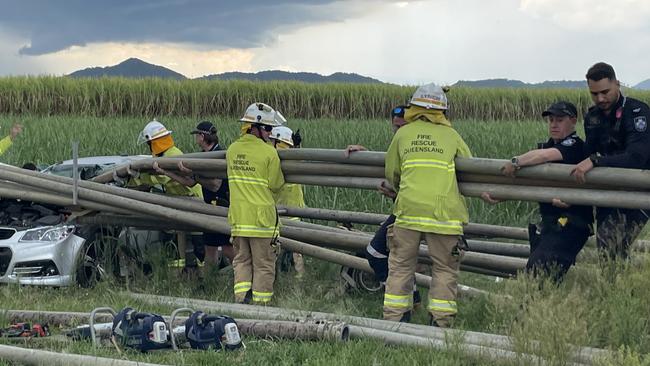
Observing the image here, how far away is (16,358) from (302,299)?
2897mm

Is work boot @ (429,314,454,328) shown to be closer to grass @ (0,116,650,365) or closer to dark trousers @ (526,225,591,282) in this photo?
grass @ (0,116,650,365)

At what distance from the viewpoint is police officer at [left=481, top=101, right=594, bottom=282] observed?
6.02 meters

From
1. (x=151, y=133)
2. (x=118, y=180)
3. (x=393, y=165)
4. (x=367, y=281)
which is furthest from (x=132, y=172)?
(x=393, y=165)

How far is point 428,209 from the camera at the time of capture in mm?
6164

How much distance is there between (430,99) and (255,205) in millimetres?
2050

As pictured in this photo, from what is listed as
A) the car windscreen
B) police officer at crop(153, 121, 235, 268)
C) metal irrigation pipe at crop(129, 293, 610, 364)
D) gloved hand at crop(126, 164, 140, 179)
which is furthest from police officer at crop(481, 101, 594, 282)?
the car windscreen

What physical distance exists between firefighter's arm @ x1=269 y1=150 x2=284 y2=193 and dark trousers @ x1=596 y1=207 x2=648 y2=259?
295 cm

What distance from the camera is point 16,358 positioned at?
5020mm

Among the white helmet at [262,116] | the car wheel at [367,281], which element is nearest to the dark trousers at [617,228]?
the car wheel at [367,281]

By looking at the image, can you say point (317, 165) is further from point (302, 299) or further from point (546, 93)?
point (546, 93)

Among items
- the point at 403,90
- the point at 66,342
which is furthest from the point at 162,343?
the point at 403,90

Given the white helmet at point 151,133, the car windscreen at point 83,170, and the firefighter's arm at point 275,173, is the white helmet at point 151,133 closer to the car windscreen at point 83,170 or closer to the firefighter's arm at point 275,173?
the car windscreen at point 83,170

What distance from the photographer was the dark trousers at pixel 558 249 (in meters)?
5.99

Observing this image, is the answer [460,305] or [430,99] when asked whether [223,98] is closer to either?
[460,305]
